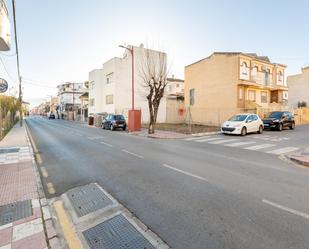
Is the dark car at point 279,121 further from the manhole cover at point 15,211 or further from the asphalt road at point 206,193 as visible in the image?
the manhole cover at point 15,211

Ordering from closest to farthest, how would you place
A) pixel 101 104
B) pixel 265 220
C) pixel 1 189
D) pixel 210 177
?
pixel 265 220 < pixel 1 189 < pixel 210 177 < pixel 101 104

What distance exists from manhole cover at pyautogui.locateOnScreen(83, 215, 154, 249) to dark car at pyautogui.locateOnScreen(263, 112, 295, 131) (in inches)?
836

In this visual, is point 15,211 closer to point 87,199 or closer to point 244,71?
point 87,199

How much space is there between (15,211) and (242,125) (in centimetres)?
1681

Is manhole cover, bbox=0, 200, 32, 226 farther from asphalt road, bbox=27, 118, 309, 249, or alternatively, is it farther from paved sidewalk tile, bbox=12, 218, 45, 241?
asphalt road, bbox=27, 118, 309, 249

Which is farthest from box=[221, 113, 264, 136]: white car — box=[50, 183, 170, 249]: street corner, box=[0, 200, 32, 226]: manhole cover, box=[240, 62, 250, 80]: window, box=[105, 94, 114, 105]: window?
box=[105, 94, 114, 105]: window

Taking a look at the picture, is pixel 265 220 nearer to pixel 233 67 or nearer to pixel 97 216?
pixel 97 216

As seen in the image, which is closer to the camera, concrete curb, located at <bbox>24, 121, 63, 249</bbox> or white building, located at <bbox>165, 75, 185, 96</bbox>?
concrete curb, located at <bbox>24, 121, 63, 249</bbox>

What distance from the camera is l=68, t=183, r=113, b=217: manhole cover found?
14.0ft

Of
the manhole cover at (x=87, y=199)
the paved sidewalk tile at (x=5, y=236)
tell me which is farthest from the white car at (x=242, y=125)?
the paved sidewalk tile at (x=5, y=236)

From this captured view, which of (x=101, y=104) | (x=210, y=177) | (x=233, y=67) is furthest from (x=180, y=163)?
(x=101, y=104)

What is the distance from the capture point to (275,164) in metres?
8.23

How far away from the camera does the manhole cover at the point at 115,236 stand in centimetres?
309

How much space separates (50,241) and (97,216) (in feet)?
3.02
